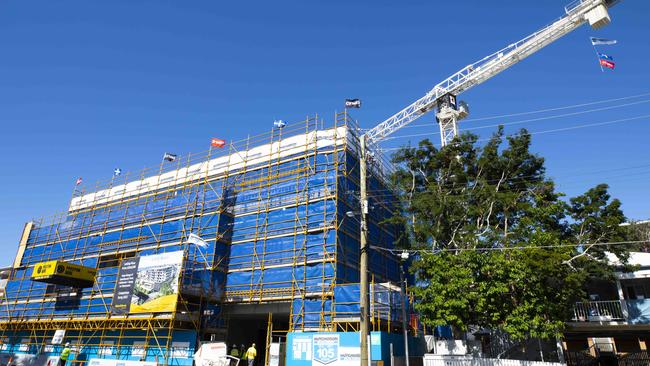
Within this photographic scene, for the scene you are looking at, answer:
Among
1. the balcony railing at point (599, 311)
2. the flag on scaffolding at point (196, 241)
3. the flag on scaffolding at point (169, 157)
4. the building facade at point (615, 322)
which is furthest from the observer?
the flag on scaffolding at point (169, 157)

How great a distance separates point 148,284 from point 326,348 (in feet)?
43.5

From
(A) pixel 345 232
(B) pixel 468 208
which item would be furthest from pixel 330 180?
(B) pixel 468 208

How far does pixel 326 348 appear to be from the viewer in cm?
2222

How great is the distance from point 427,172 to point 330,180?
22.8 feet

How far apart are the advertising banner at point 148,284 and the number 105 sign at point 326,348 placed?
32.0 ft

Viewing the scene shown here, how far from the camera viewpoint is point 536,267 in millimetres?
20453

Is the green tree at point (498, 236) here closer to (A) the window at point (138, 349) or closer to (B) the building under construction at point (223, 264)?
(B) the building under construction at point (223, 264)

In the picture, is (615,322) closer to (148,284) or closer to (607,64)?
(607,64)

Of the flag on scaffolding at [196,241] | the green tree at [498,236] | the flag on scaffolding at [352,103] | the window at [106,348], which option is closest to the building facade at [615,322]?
the green tree at [498,236]

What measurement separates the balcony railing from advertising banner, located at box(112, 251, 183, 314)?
87.4ft

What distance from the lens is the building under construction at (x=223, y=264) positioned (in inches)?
1062

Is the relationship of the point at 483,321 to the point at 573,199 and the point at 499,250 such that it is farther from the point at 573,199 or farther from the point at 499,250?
the point at 573,199

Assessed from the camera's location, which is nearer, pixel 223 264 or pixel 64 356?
pixel 64 356

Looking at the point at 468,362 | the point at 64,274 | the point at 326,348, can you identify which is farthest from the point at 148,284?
the point at 468,362
